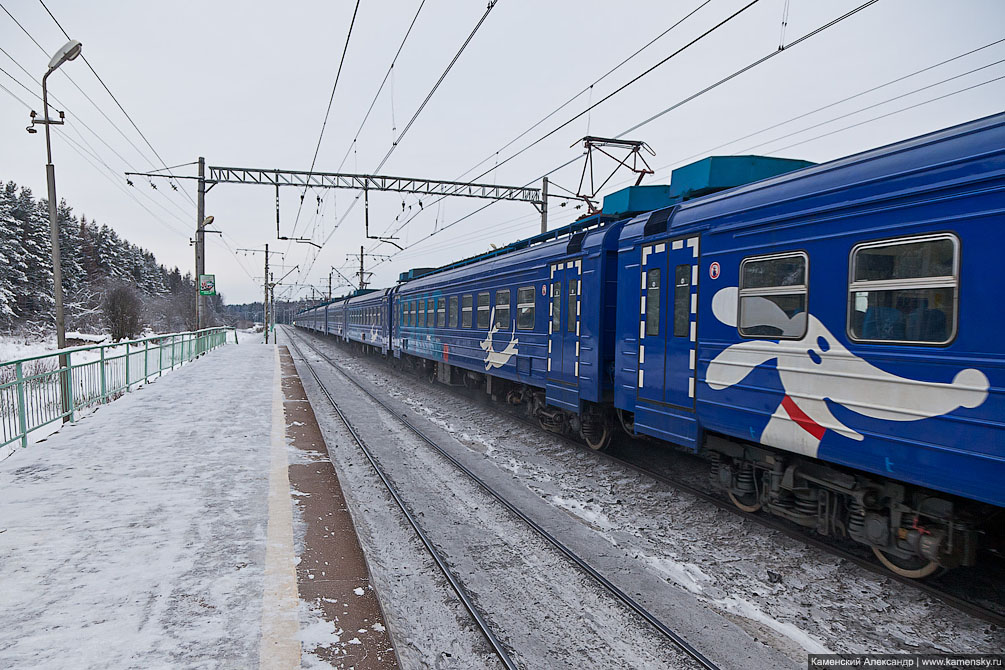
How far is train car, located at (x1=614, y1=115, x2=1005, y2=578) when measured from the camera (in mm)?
3584

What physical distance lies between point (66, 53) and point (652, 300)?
11983 millimetres

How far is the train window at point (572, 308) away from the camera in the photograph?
880 cm

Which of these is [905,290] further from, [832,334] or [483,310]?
[483,310]

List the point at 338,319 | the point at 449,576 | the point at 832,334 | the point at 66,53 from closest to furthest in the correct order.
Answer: the point at 832,334 < the point at 449,576 < the point at 66,53 < the point at 338,319

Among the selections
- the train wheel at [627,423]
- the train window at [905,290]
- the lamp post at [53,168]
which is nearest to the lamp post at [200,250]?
the lamp post at [53,168]

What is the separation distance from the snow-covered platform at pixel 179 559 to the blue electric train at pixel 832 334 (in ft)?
11.7

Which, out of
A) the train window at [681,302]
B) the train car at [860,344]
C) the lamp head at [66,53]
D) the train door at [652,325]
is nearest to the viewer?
the train car at [860,344]

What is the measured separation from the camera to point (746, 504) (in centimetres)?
603

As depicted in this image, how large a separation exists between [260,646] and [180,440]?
6.14m

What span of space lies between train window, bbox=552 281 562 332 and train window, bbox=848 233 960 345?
515 centimetres

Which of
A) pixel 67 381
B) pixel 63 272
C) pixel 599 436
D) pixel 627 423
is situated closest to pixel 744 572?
pixel 627 423

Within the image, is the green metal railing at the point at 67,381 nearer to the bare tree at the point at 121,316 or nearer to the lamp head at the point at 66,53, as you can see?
the lamp head at the point at 66,53

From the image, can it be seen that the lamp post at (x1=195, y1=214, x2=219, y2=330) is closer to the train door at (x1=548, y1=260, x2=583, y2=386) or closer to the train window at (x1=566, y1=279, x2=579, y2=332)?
the train door at (x1=548, y1=260, x2=583, y2=386)

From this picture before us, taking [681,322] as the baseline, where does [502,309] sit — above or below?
above
